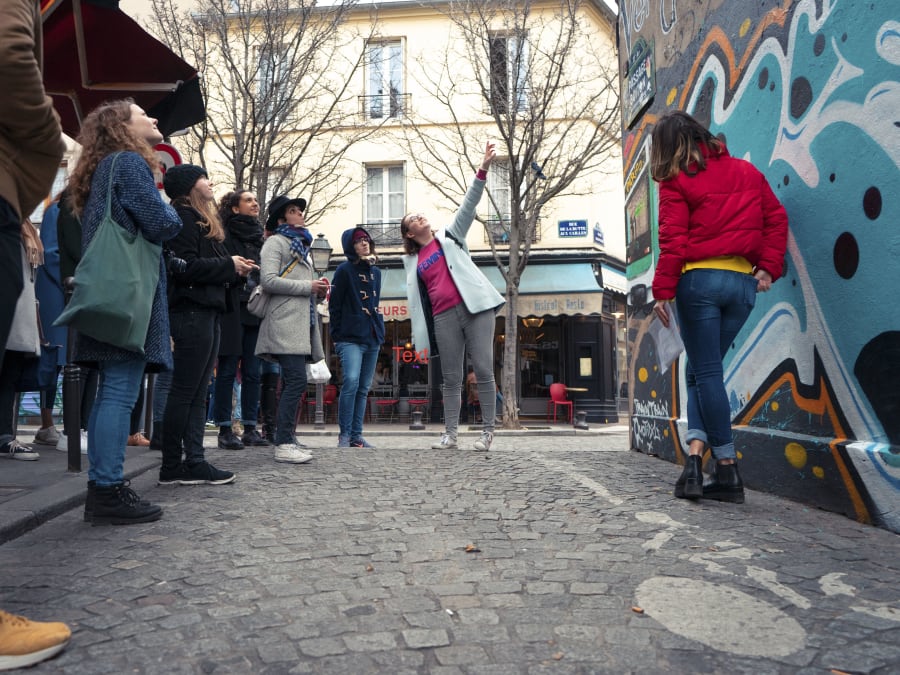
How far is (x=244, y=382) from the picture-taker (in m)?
5.94

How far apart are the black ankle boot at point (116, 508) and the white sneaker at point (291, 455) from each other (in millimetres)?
1613

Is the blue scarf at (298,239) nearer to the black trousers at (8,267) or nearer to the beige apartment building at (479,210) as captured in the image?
the black trousers at (8,267)

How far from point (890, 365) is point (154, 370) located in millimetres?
3305

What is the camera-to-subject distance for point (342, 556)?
2.55m

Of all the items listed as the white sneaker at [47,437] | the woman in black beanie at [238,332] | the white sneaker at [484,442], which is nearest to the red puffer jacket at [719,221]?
the white sneaker at [484,442]

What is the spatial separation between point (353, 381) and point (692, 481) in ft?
11.2

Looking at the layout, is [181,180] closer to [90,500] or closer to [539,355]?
[90,500]

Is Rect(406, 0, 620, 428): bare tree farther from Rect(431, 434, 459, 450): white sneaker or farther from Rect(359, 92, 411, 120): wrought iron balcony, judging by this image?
Rect(431, 434, 459, 450): white sneaker

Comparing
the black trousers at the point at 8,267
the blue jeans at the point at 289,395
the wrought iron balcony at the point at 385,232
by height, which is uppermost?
the wrought iron balcony at the point at 385,232

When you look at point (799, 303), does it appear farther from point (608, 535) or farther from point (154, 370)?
point (154, 370)

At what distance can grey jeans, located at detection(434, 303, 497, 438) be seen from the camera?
552 cm

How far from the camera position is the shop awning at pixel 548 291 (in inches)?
662

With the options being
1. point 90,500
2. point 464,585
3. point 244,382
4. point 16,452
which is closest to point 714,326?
point 464,585

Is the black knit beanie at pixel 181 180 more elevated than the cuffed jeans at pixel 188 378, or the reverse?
the black knit beanie at pixel 181 180
